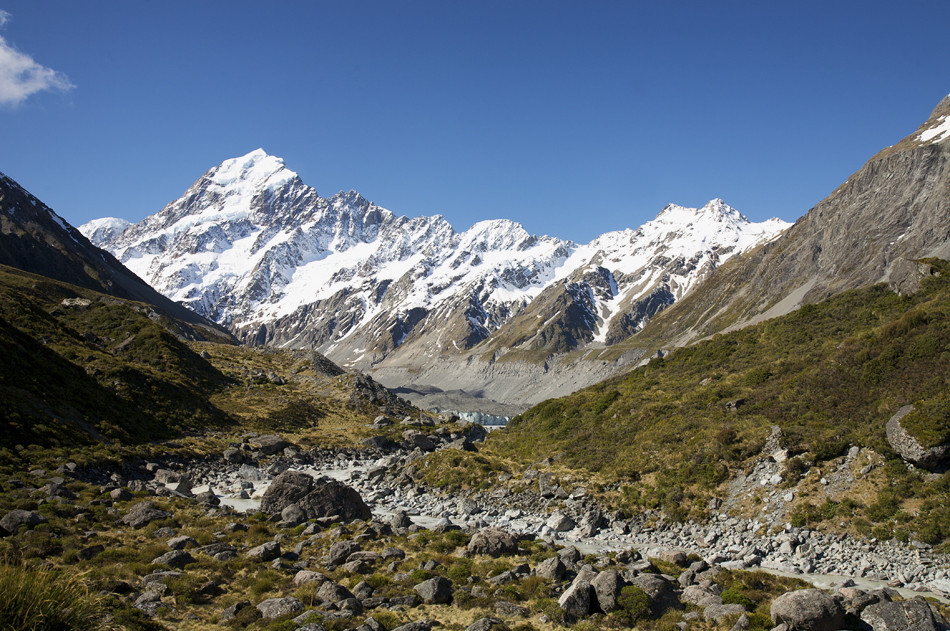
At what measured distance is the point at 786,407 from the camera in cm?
3716

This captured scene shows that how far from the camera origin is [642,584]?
20.4 metres

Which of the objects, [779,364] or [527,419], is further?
[527,419]

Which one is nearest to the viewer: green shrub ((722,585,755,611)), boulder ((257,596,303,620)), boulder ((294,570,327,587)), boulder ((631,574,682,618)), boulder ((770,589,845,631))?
boulder ((770,589,845,631))

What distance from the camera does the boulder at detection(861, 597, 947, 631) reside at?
54.3ft

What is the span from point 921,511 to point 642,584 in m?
16.7

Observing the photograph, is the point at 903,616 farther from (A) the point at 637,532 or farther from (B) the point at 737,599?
(A) the point at 637,532

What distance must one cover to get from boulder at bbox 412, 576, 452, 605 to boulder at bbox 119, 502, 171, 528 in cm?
1526

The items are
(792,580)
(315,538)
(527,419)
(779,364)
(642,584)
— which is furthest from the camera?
(527,419)

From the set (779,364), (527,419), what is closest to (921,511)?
(779,364)

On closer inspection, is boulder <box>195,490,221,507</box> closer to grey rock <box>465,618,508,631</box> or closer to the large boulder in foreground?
the large boulder in foreground

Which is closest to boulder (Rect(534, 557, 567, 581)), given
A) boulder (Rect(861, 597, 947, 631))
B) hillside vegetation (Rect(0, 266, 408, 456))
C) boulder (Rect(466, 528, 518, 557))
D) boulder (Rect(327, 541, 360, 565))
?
boulder (Rect(466, 528, 518, 557))

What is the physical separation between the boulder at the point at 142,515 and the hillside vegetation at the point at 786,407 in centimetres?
2872

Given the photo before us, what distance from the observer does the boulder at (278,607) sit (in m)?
17.3

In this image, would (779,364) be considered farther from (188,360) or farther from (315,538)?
(188,360)
